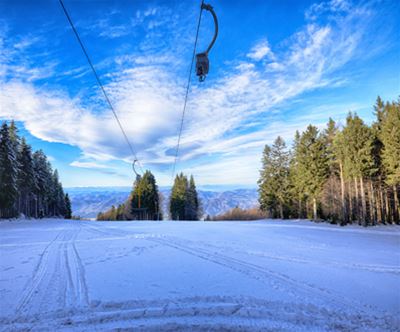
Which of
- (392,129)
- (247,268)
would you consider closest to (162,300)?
(247,268)

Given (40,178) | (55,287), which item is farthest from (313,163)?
A: (40,178)

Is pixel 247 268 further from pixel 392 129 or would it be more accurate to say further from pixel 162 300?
pixel 392 129

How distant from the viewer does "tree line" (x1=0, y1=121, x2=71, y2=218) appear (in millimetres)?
29719

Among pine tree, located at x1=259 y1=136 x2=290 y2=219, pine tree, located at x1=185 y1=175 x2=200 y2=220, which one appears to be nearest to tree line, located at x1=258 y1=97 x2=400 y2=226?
pine tree, located at x1=259 y1=136 x2=290 y2=219

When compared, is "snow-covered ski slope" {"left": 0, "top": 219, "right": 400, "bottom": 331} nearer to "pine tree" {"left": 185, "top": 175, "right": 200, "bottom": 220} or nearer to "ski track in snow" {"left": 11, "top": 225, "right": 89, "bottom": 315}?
"ski track in snow" {"left": 11, "top": 225, "right": 89, "bottom": 315}

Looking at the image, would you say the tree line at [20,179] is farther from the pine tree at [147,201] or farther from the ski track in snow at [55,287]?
the ski track in snow at [55,287]

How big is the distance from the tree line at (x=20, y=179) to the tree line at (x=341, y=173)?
35039mm

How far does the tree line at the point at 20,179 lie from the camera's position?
29719mm

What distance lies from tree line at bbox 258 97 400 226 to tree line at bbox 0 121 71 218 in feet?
115

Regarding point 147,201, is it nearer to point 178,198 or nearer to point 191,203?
point 178,198

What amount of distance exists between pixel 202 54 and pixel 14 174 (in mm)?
35163

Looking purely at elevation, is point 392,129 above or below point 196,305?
above

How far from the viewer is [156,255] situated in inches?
296

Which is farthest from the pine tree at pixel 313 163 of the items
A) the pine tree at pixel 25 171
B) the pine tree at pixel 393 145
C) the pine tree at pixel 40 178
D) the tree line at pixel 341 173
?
the pine tree at pixel 40 178
